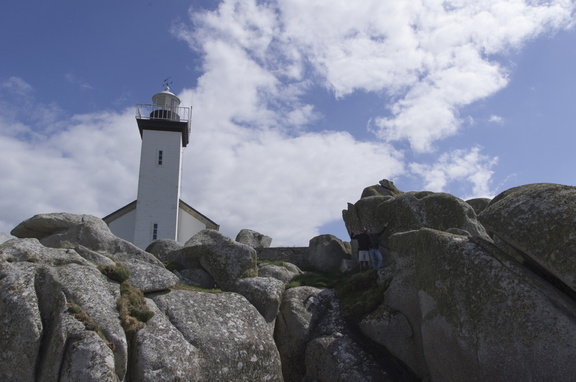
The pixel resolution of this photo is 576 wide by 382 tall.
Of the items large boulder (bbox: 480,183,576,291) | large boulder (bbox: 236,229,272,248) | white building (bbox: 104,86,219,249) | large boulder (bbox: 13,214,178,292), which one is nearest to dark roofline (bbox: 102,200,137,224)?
white building (bbox: 104,86,219,249)

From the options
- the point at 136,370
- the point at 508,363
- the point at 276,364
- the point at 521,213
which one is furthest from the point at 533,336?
the point at 136,370

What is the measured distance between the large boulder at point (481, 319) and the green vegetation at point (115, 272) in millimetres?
8828

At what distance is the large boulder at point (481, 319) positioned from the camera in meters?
11.6

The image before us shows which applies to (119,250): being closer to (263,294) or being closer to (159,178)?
(263,294)

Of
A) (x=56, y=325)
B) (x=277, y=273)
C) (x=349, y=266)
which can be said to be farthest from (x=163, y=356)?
(x=349, y=266)

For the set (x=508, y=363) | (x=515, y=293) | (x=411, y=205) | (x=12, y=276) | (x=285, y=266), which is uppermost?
(x=411, y=205)

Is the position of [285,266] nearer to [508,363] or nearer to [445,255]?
[445,255]

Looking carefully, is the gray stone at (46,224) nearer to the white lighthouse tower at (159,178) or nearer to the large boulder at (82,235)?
the large boulder at (82,235)

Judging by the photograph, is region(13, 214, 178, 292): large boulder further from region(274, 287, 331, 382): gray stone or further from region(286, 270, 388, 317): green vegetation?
region(286, 270, 388, 317): green vegetation

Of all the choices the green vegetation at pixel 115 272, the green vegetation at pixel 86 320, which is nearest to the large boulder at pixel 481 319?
the green vegetation at pixel 86 320

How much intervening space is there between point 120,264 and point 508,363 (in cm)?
1191

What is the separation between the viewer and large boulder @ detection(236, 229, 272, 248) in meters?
34.2

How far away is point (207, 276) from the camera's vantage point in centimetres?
2006

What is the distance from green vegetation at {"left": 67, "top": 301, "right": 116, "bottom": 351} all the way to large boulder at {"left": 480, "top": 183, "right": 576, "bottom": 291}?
1062 centimetres
